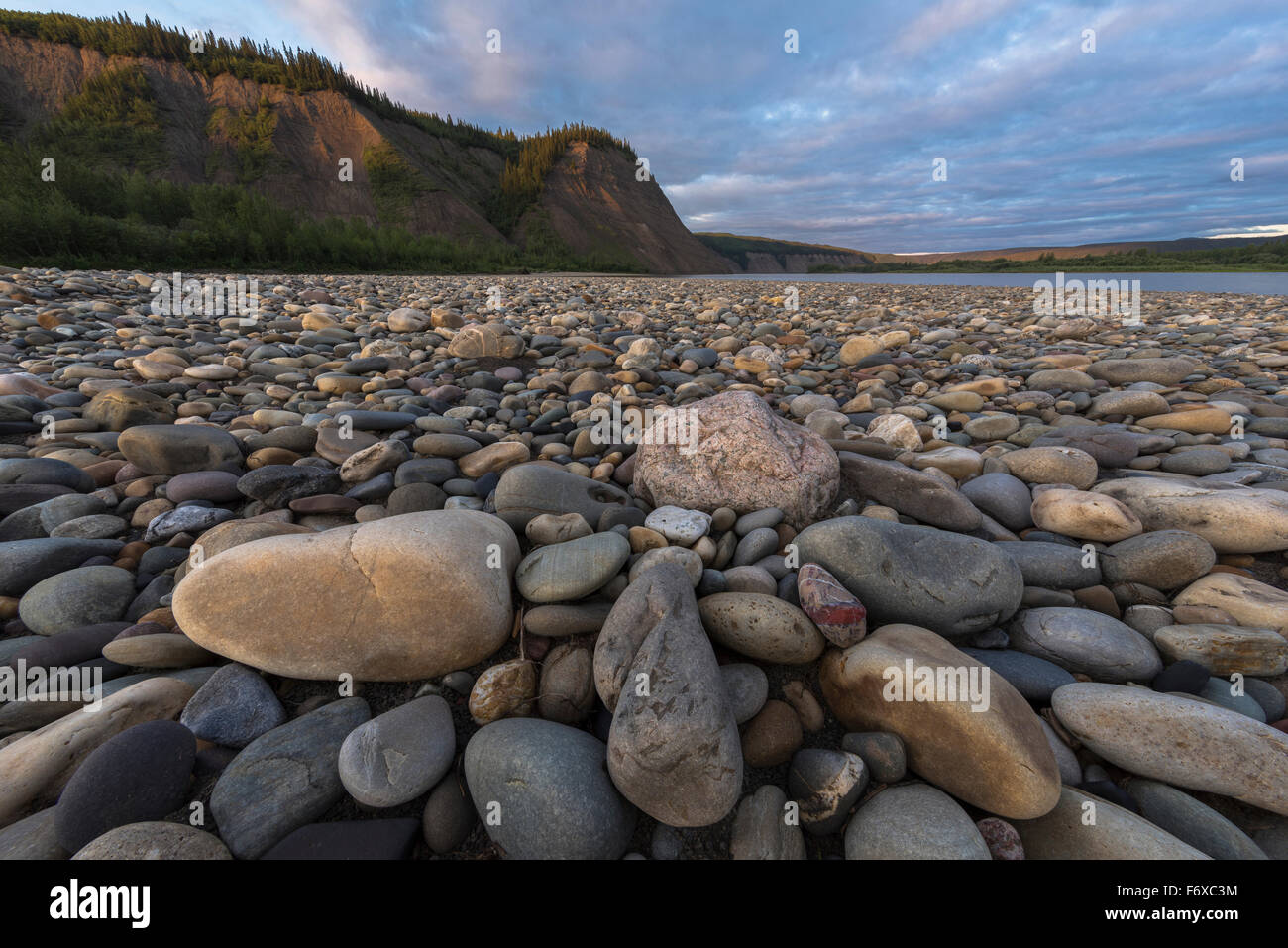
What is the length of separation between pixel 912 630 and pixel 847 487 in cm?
134

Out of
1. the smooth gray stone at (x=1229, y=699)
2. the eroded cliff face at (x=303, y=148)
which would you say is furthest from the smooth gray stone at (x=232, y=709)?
the eroded cliff face at (x=303, y=148)

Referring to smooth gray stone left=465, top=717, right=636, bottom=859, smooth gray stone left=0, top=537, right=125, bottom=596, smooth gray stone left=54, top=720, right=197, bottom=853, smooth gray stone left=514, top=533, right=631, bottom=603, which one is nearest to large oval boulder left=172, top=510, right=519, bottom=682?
smooth gray stone left=514, top=533, right=631, bottom=603

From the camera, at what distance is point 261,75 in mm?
36375

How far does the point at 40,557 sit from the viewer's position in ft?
7.79

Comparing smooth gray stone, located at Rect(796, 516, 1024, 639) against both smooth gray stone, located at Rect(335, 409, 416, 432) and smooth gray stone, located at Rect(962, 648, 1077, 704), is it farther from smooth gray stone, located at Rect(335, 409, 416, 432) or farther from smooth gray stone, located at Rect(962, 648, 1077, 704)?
smooth gray stone, located at Rect(335, 409, 416, 432)

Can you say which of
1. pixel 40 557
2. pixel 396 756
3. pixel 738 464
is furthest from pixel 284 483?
pixel 738 464

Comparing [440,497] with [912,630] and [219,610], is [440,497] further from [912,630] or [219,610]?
[912,630]

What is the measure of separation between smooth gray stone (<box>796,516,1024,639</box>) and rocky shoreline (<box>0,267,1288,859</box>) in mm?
14

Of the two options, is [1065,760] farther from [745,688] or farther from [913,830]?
[745,688]

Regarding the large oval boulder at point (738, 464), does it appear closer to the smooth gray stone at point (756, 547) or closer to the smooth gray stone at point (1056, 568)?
the smooth gray stone at point (756, 547)

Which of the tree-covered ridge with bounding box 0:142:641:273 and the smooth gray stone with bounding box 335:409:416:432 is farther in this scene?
the tree-covered ridge with bounding box 0:142:641:273

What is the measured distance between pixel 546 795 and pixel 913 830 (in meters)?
1.10

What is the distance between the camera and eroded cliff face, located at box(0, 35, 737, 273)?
32562 millimetres
